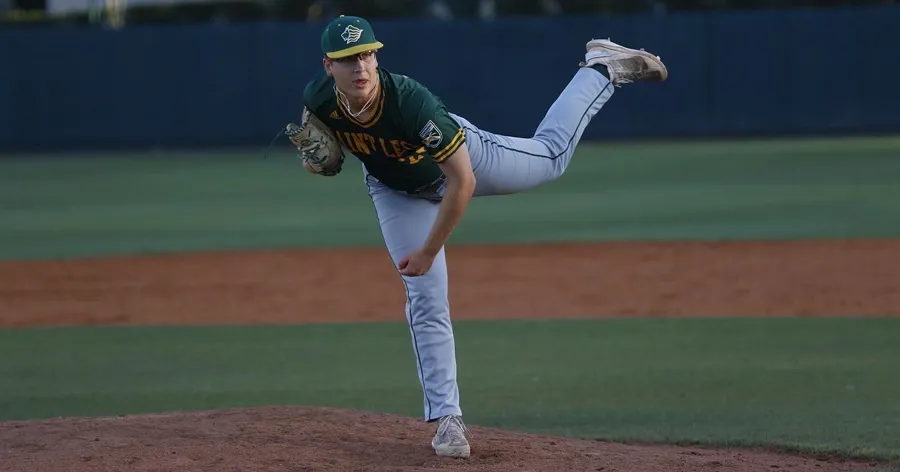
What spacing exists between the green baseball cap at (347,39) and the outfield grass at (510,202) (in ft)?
27.7

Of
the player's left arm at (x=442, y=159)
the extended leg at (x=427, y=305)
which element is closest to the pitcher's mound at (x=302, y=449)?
the extended leg at (x=427, y=305)

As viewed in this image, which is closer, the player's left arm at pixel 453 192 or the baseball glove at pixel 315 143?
the player's left arm at pixel 453 192

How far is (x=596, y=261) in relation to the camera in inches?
436

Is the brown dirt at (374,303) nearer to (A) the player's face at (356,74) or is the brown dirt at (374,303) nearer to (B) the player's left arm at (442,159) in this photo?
(B) the player's left arm at (442,159)

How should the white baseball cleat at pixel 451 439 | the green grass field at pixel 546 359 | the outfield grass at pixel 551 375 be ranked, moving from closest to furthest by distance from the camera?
the white baseball cleat at pixel 451 439, the outfield grass at pixel 551 375, the green grass field at pixel 546 359

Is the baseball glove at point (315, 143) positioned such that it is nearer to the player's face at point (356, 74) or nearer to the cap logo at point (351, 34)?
the player's face at point (356, 74)

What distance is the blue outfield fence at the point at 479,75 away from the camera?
23344mm

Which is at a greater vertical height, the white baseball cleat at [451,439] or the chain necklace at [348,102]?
the chain necklace at [348,102]

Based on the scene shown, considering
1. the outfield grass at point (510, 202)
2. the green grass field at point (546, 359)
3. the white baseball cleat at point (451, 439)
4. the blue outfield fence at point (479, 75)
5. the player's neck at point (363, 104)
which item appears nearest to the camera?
the player's neck at point (363, 104)

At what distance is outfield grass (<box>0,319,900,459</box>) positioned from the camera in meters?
5.94

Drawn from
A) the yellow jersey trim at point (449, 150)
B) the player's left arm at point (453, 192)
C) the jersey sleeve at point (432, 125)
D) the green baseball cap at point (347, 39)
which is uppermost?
the green baseball cap at point (347, 39)

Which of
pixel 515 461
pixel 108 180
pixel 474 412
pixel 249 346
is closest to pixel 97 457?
pixel 515 461

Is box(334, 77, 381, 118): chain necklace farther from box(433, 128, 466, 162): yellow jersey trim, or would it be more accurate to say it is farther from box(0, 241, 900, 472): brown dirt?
box(0, 241, 900, 472): brown dirt

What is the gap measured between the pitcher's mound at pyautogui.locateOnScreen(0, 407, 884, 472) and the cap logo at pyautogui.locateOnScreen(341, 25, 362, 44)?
61.6 inches
